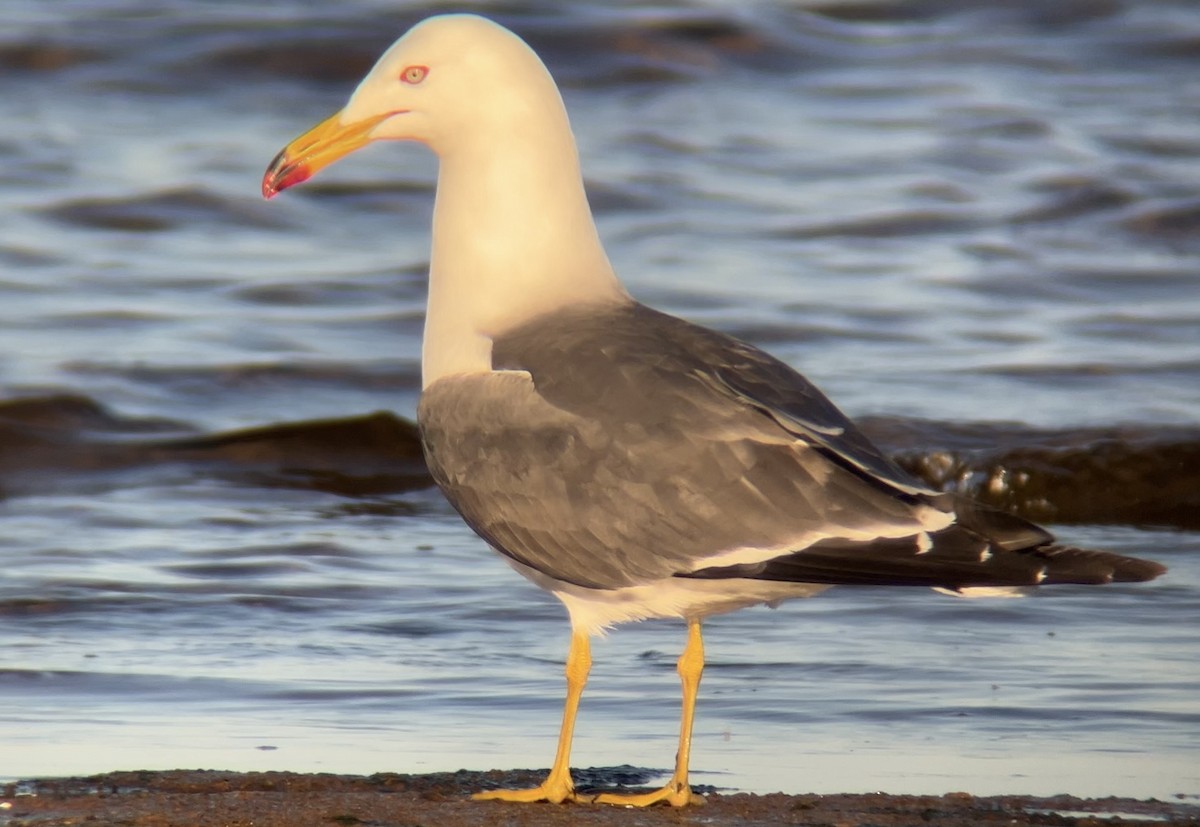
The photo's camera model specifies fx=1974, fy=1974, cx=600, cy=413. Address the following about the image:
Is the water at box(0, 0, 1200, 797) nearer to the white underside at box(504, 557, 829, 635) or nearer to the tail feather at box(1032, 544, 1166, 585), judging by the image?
the white underside at box(504, 557, 829, 635)

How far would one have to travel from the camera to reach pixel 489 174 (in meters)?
4.31

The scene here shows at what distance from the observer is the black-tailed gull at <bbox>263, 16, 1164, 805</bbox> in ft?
11.7

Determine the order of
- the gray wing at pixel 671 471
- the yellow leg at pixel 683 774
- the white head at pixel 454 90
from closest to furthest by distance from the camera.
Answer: the gray wing at pixel 671 471
the yellow leg at pixel 683 774
the white head at pixel 454 90

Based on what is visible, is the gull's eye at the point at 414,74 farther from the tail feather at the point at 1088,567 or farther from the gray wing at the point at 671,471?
the tail feather at the point at 1088,567

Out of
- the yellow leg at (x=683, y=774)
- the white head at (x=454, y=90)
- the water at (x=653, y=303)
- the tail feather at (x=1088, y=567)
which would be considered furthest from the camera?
the water at (x=653, y=303)

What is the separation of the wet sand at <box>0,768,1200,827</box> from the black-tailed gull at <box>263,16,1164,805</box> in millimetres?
140

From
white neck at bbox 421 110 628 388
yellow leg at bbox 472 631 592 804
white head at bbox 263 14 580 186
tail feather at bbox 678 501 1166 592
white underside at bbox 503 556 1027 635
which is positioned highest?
white head at bbox 263 14 580 186

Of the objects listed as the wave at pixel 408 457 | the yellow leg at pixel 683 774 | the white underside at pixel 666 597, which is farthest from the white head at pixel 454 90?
the wave at pixel 408 457

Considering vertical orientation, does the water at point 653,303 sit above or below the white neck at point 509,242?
below

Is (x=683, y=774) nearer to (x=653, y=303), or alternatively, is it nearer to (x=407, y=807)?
(x=407, y=807)

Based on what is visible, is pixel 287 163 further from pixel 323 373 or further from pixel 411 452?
pixel 323 373

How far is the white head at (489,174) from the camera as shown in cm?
423

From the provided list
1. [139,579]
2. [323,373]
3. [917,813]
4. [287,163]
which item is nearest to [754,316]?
[323,373]

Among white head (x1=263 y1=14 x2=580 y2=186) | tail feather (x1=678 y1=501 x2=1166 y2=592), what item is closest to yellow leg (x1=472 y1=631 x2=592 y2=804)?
tail feather (x1=678 y1=501 x2=1166 y2=592)
